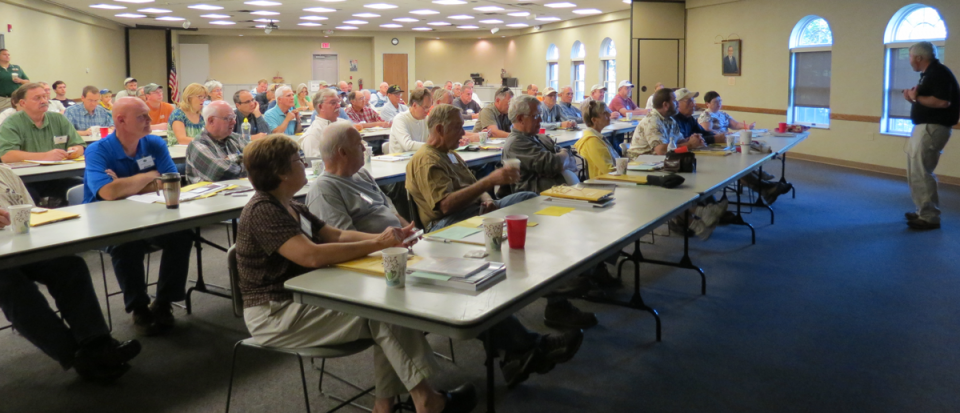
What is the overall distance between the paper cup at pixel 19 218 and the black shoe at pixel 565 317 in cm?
243

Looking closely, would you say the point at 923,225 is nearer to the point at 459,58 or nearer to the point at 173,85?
the point at 459,58

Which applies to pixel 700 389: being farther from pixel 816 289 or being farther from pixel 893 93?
pixel 893 93

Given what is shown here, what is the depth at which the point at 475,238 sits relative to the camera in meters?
2.55

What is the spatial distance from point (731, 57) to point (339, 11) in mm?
8556

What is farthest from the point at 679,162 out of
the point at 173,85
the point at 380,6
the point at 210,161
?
the point at 173,85

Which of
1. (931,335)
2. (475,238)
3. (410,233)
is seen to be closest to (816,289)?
(931,335)

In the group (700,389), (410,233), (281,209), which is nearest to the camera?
(281,209)

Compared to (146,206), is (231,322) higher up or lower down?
lower down

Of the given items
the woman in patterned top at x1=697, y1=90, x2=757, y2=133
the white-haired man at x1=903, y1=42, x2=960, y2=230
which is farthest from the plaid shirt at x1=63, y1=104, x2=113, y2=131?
the white-haired man at x1=903, y1=42, x2=960, y2=230

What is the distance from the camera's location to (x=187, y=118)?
6129mm

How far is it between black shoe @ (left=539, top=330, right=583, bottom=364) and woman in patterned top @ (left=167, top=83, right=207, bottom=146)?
4.26 m

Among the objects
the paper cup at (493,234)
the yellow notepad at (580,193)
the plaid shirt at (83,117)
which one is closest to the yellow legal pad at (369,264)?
the paper cup at (493,234)

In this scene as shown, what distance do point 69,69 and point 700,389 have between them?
15.2 meters

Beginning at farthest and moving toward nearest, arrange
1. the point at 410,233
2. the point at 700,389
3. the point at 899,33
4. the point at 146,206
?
the point at 899,33 < the point at 146,206 < the point at 700,389 < the point at 410,233
